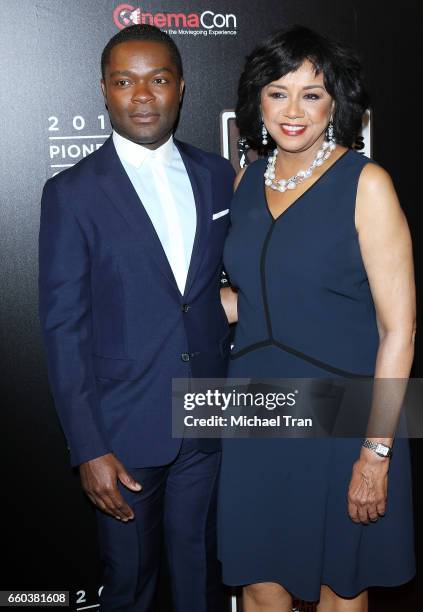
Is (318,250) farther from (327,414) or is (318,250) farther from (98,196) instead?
(98,196)

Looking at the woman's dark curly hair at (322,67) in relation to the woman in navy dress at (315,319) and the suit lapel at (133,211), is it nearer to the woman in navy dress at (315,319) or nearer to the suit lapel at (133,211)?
the woman in navy dress at (315,319)

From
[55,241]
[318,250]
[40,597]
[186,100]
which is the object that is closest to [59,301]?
[55,241]

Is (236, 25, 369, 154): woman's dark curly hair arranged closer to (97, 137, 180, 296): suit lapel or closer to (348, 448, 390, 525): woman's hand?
(97, 137, 180, 296): suit lapel

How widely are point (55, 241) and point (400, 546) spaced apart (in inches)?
47.4

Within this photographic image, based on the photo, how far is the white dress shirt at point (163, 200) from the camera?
6.48 feet

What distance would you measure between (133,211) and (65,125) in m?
0.51

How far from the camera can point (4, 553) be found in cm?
252

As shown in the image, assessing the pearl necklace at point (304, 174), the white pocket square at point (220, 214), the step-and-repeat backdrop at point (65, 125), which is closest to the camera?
the pearl necklace at point (304, 174)

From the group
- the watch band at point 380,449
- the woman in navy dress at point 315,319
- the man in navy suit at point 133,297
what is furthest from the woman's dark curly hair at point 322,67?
the watch band at point 380,449

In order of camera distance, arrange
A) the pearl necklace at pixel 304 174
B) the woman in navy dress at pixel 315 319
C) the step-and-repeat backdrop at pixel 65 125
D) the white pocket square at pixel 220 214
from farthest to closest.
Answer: the step-and-repeat backdrop at pixel 65 125 < the white pocket square at pixel 220 214 < the pearl necklace at pixel 304 174 < the woman in navy dress at pixel 315 319

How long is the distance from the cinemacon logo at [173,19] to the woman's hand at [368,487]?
1.35 metres

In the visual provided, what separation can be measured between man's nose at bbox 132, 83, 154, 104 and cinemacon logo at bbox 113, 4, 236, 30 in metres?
0.42

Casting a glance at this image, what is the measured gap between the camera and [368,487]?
1862 millimetres

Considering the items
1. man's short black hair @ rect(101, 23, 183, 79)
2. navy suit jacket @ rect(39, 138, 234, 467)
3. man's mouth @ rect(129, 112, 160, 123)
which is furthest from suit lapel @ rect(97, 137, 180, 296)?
man's short black hair @ rect(101, 23, 183, 79)
